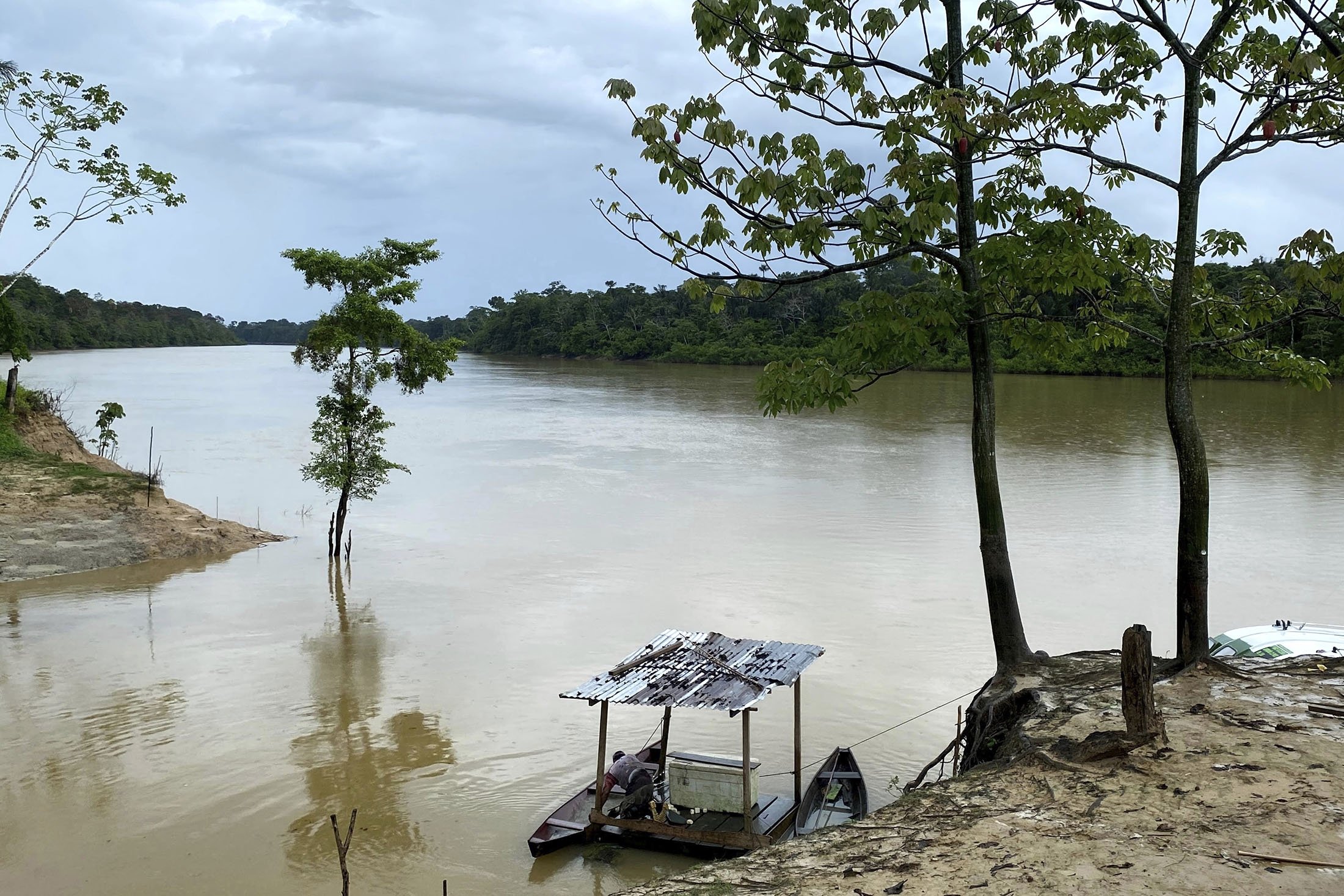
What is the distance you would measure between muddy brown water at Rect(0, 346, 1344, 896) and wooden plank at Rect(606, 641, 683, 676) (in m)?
1.24

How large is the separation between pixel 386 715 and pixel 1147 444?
90.7 feet

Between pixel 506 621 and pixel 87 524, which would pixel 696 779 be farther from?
pixel 87 524

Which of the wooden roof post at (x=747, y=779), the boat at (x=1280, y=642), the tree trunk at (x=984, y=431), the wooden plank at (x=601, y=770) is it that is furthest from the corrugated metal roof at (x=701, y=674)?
the boat at (x=1280, y=642)

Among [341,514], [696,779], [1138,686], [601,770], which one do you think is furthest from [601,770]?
[341,514]

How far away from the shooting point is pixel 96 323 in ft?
366

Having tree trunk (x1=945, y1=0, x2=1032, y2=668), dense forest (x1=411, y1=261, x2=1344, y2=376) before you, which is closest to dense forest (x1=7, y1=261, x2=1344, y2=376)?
dense forest (x1=411, y1=261, x2=1344, y2=376)

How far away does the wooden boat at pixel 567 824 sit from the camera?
293 inches

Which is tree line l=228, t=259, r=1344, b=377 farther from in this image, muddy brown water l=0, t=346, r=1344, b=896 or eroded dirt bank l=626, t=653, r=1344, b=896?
eroded dirt bank l=626, t=653, r=1344, b=896

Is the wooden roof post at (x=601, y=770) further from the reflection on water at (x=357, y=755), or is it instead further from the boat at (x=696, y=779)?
the reflection on water at (x=357, y=755)

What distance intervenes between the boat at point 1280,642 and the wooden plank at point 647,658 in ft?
Answer: 13.1

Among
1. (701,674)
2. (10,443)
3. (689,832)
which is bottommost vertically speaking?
(689,832)

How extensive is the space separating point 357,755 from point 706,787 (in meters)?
3.69

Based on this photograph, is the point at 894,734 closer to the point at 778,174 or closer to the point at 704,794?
the point at 704,794

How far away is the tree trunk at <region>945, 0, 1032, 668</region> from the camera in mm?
7883
